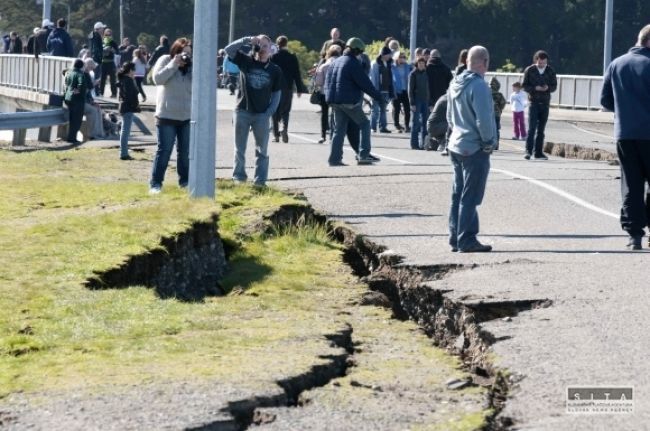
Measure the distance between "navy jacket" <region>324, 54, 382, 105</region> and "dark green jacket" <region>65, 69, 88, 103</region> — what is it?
25.2 feet

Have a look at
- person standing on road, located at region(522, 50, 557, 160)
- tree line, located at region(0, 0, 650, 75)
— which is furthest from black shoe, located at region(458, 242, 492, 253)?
tree line, located at region(0, 0, 650, 75)

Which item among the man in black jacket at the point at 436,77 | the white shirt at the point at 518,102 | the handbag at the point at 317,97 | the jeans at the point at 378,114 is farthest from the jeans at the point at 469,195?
the white shirt at the point at 518,102

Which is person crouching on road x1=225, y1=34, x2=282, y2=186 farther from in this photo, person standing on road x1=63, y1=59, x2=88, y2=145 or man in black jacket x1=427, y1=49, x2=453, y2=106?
person standing on road x1=63, y1=59, x2=88, y2=145

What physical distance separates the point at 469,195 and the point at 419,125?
42.8ft

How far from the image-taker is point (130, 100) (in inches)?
855

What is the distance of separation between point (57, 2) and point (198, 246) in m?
89.5

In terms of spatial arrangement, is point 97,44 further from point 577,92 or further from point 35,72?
point 577,92

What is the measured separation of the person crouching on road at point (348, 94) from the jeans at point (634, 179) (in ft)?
25.5

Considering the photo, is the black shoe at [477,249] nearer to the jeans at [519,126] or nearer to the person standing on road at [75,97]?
the person standing on road at [75,97]

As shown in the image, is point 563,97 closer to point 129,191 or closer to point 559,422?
point 129,191

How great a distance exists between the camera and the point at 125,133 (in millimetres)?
21297

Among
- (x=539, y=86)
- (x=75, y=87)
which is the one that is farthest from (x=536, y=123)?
(x=75, y=87)

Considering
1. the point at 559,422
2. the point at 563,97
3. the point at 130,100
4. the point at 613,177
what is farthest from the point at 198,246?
the point at 563,97

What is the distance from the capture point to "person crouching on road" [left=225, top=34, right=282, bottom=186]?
54.0ft
